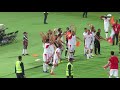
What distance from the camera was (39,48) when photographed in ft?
117

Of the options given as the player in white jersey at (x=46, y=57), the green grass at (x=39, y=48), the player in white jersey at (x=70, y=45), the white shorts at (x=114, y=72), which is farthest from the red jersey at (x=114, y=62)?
the player in white jersey at (x=70, y=45)

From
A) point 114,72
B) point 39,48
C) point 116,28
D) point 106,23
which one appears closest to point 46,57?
point 114,72

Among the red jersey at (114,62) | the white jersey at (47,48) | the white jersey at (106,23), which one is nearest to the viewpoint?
the red jersey at (114,62)

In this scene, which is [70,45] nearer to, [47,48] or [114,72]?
[47,48]

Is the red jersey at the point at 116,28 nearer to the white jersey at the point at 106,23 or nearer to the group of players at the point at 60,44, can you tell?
the white jersey at the point at 106,23

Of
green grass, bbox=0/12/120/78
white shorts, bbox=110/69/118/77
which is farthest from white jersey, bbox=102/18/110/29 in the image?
white shorts, bbox=110/69/118/77

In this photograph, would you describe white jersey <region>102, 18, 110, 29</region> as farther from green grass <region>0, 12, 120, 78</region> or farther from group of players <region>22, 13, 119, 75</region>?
group of players <region>22, 13, 119, 75</region>

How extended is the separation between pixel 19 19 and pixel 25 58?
14728 mm

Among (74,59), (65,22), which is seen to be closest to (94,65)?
(74,59)

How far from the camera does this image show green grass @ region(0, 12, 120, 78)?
1150 inches

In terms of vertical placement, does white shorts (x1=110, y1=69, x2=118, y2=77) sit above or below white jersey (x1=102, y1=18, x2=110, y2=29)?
below

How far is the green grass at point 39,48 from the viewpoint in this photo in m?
29.2

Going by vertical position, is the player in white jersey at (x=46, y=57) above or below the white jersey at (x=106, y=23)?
below
